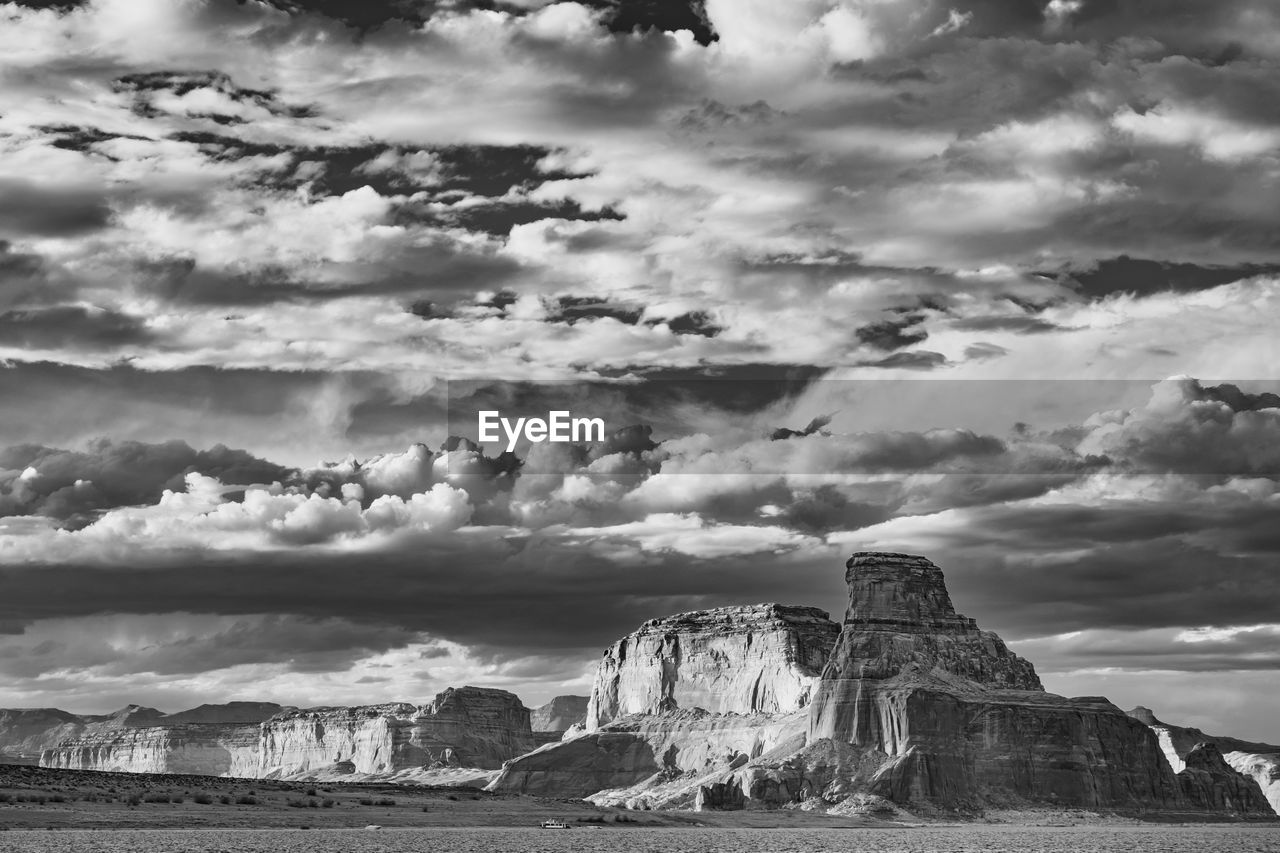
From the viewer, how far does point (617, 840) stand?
142 metres

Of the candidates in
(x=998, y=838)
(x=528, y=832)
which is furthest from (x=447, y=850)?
(x=998, y=838)

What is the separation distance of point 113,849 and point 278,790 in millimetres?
92967

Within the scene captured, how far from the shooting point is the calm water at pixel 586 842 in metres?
109

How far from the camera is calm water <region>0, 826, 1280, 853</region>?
4284 inches

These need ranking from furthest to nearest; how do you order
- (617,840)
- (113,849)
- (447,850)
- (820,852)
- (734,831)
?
1. (734,831)
2. (617,840)
3. (820,852)
4. (447,850)
5. (113,849)

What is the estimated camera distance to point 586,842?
13362 cm

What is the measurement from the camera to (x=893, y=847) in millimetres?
130000

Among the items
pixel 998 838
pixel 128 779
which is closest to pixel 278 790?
pixel 128 779

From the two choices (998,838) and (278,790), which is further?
(278,790)

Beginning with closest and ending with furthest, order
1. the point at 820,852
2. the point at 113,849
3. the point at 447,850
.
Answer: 1. the point at 113,849
2. the point at 447,850
3. the point at 820,852

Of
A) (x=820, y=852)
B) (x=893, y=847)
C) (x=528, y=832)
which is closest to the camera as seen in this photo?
(x=820, y=852)

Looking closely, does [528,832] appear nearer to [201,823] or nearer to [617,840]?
[617,840]

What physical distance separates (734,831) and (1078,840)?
37.2 meters

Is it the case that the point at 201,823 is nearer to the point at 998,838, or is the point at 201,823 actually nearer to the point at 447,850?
the point at 447,850
